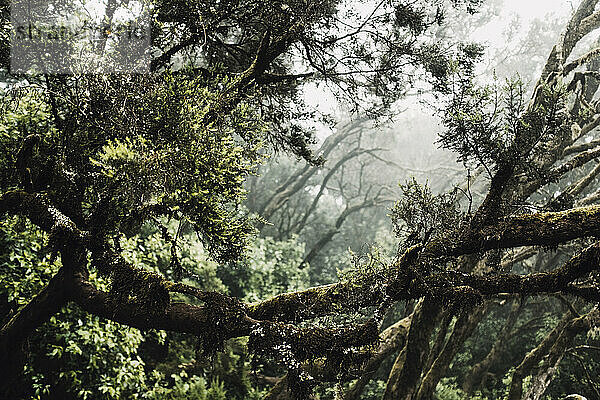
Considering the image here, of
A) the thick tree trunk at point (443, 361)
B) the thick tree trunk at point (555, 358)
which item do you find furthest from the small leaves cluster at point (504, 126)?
the thick tree trunk at point (443, 361)

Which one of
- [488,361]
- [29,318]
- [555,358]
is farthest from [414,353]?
[488,361]

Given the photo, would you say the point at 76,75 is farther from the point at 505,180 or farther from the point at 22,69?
the point at 505,180

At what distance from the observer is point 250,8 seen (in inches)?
249

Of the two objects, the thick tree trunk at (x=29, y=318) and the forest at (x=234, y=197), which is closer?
the forest at (x=234, y=197)

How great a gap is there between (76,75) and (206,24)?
1930 millimetres

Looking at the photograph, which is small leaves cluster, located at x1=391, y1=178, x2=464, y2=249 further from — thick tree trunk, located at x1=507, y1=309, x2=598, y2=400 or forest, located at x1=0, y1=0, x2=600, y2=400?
thick tree trunk, located at x1=507, y1=309, x2=598, y2=400

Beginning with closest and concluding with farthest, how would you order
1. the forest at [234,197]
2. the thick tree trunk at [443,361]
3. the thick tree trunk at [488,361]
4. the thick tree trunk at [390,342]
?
1. the forest at [234,197]
2. the thick tree trunk at [390,342]
3. the thick tree trunk at [443,361]
4. the thick tree trunk at [488,361]

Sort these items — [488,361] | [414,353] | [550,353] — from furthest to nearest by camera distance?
[488,361]
[550,353]
[414,353]

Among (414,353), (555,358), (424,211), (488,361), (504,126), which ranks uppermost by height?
(488,361)

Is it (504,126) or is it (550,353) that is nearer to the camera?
(504,126)

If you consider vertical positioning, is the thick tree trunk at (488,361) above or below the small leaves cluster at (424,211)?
above

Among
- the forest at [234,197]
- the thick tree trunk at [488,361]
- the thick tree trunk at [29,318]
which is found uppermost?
the thick tree trunk at [488,361]

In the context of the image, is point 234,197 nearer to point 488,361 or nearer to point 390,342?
point 390,342

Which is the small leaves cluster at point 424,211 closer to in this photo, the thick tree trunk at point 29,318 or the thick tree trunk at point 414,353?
the thick tree trunk at point 414,353
